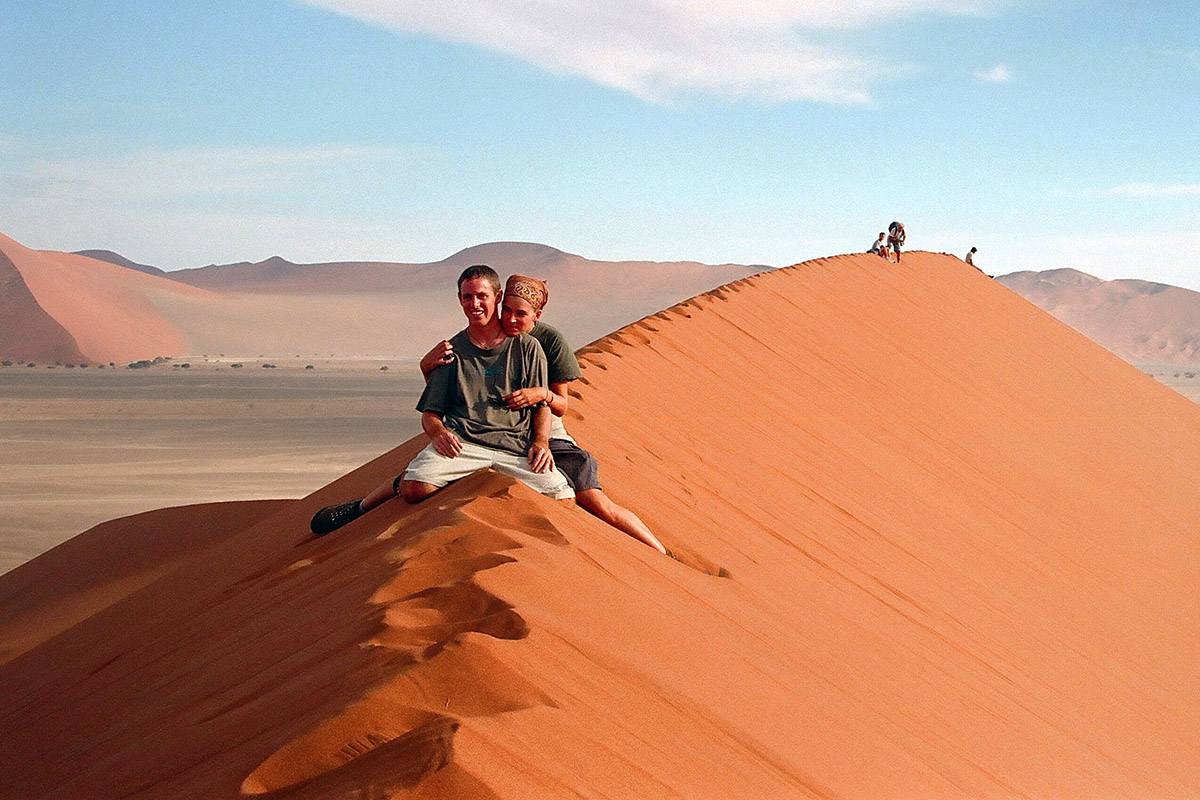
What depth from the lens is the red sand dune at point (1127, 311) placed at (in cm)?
12712

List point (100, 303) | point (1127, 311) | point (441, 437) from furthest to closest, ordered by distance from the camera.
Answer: point (1127, 311) < point (100, 303) < point (441, 437)

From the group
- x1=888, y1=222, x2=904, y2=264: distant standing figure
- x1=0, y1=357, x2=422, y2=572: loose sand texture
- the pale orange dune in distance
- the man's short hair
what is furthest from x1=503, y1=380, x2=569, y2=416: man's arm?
the pale orange dune in distance

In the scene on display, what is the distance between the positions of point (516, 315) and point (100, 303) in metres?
95.5

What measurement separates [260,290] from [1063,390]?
482 feet

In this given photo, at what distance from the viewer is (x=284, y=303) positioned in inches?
4710

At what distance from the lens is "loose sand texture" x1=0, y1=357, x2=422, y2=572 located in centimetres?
1518

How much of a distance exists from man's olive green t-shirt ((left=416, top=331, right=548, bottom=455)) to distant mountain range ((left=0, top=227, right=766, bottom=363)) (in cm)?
5148

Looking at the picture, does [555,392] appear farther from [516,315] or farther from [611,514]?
[611,514]

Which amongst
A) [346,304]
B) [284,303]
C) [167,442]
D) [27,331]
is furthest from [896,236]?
[346,304]

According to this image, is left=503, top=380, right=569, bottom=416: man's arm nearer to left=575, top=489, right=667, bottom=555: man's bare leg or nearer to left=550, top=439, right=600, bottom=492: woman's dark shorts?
left=550, top=439, right=600, bottom=492: woman's dark shorts

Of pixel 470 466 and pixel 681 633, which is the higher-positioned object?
pixel 470 466

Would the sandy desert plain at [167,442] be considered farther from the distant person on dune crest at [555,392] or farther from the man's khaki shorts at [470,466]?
the distant person on dune crest at [555,392]

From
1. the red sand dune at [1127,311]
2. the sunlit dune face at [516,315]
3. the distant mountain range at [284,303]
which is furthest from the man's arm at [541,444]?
the red sand dune at [1127,311]

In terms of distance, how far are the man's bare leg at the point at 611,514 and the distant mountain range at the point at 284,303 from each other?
169ft
